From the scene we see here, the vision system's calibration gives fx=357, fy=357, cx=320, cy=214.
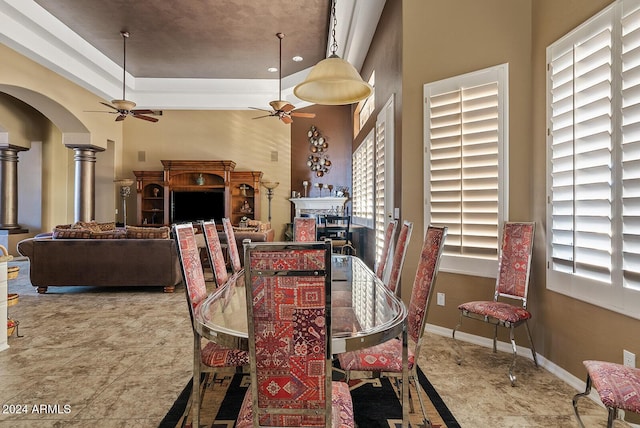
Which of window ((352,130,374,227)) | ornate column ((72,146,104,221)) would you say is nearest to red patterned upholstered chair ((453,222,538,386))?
window ((352,130,374,227))

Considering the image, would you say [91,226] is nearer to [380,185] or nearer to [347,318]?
[380,185]

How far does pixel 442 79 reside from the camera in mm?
3250

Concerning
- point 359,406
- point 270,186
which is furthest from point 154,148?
point 359,406

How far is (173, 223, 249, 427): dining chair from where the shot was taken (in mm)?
1706

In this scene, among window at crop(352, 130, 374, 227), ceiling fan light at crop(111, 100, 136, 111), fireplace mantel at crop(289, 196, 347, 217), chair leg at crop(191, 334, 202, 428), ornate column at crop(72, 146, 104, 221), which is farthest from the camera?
fireplace mantel at crop(289, 196, 347, 217)

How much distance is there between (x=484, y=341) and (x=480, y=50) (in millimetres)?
Result: 2508

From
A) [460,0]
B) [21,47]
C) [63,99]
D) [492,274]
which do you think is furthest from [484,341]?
[63,99]

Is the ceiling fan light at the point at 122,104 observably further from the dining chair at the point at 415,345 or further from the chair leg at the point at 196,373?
the dining chair at the point at 415,345

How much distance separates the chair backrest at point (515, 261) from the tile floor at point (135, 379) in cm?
55

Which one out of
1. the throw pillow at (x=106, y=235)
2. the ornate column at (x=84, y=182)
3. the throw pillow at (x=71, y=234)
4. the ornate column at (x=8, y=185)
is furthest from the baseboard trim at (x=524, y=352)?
the ornate column at (x=8, y=185)

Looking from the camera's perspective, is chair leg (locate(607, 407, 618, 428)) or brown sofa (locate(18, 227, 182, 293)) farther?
brown sofa (locate(18, 227, 182, 293))

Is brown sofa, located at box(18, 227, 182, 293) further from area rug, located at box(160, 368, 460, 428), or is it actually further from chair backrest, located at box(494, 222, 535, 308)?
chair backrest, located at box(494, 222, 535, 308)

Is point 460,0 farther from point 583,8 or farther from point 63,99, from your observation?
point 63,99

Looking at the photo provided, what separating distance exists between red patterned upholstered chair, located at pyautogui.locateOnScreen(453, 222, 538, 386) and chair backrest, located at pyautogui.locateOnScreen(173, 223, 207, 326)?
197cm
